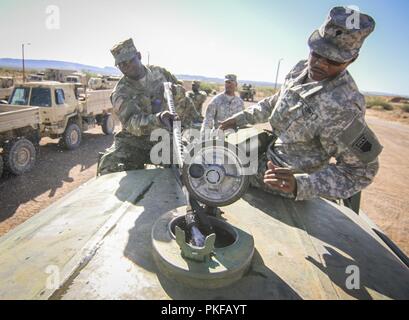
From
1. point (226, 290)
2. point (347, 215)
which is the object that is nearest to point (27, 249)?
point (226, 290)

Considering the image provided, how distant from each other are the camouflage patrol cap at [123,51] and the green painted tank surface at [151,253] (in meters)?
1.77

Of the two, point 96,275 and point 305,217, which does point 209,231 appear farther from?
point 305,217

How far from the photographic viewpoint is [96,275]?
5.73 feet

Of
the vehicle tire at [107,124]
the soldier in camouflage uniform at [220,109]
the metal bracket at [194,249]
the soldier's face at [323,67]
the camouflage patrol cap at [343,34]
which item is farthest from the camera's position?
the vehicle tire at [107,124]

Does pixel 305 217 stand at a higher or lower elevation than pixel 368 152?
lower

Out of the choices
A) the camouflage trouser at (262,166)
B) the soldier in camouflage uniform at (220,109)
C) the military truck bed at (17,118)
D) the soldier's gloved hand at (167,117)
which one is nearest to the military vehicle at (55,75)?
the military truck bed at (17,118)

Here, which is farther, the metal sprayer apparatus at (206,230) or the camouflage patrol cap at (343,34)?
the camouflage patrol cap at (343,34)

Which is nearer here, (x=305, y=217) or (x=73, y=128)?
(x=305, y=217)

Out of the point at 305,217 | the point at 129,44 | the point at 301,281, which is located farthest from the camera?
the point at 129,44

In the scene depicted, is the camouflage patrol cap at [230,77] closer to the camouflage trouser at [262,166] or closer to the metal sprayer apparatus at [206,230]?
the camouflage trouser at [262,166]

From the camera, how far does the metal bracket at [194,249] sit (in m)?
1.65

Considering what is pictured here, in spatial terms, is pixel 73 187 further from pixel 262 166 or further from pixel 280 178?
pixel 280 178

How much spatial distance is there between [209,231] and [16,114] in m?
8.22

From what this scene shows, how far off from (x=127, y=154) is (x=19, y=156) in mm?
5374
